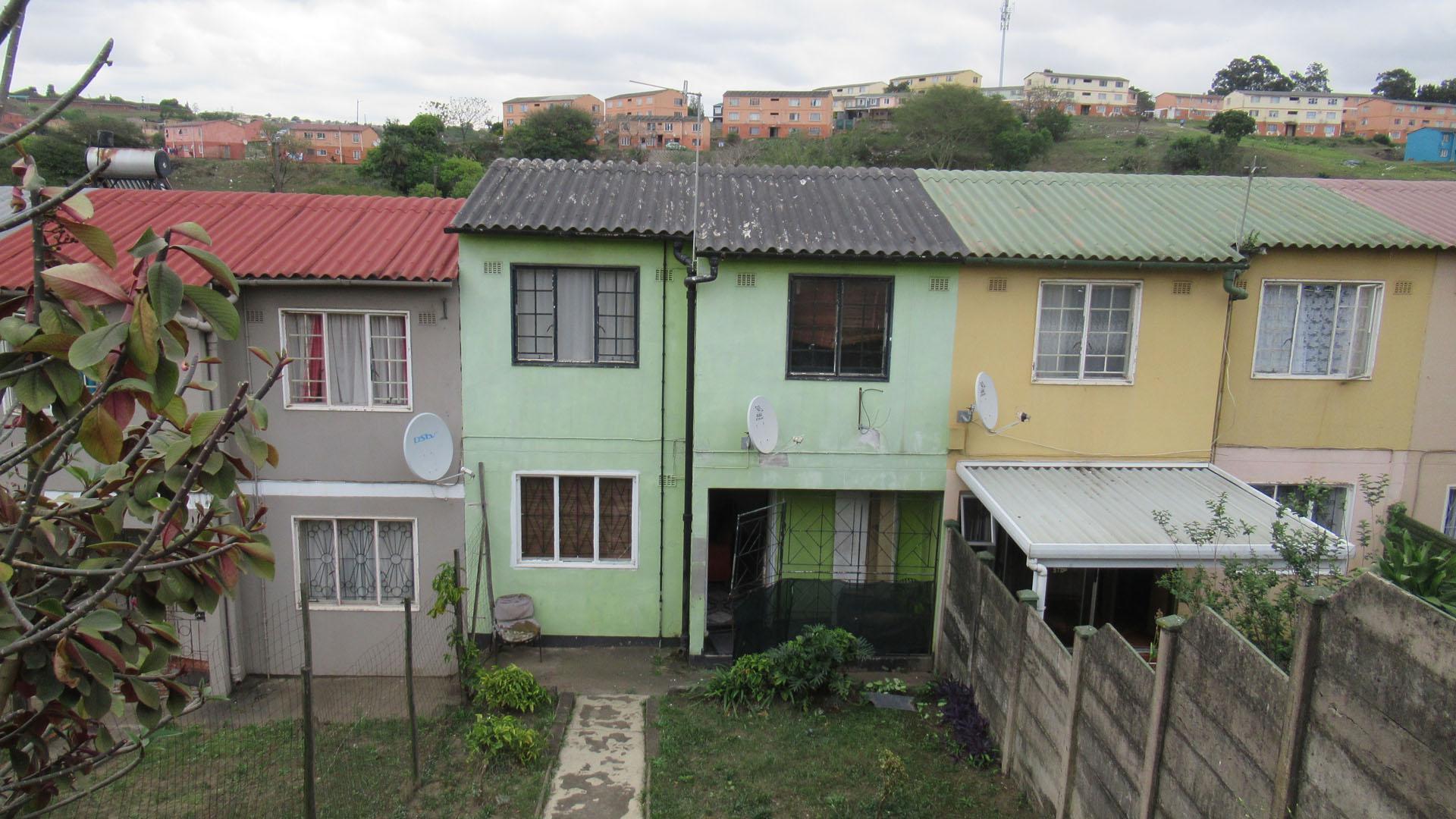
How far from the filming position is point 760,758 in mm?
10039

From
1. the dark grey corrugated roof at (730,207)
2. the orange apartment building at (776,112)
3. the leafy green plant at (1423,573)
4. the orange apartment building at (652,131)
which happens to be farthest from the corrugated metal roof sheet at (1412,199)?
the orange apartment building at (776,112)

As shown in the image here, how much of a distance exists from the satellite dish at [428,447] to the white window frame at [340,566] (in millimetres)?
1117

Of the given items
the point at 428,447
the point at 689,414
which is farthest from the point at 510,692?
the point at 689,414

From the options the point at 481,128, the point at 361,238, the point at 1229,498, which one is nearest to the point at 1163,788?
the point at 1229,498

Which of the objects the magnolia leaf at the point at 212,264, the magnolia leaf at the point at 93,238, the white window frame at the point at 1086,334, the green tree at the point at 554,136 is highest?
the green tree at the point at 554,136

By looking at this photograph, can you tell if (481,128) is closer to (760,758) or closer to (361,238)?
(361,238)

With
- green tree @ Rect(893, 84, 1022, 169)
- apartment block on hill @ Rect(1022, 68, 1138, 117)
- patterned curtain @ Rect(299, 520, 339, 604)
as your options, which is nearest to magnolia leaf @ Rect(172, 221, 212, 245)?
patterned curtain @ Rect(299, 520, 339, 604)

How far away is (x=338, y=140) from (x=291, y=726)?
7974 cm

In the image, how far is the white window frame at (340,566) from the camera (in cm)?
1218

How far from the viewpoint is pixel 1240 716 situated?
244 inches

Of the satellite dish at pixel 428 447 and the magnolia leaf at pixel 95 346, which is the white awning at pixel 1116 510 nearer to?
the satellite dish at pixel 428 447

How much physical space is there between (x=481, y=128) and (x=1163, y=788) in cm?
7362

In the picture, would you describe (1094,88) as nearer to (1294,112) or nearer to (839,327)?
(1294,112)

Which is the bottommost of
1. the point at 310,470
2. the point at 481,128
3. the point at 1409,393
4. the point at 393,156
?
the point at 310,470
